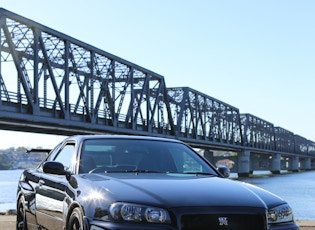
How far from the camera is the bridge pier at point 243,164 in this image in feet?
400

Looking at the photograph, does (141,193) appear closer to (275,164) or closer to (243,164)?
(243,164)

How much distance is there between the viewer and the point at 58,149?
23.2ft

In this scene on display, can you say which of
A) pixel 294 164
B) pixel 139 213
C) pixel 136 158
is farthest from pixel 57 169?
pixel 294 164

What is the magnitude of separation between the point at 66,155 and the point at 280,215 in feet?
8.66

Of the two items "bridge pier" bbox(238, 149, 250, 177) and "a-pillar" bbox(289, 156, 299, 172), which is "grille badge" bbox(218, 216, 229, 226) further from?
"a-pillar" bbox(289, 156, 299, 172)

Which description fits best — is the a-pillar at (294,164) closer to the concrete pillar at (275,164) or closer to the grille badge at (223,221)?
the concrete pillar at (275,164)

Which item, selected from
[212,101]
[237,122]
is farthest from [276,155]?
[212,101]

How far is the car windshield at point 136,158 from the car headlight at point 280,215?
46.1 inches

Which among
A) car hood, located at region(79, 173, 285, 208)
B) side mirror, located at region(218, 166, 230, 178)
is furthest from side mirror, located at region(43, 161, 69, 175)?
side mirror, located at region(218, 166, 230, 178)

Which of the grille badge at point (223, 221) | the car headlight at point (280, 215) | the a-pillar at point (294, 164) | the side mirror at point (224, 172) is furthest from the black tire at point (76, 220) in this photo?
the a-pillar at point (294, 164)

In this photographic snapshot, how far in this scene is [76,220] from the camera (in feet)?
17.0

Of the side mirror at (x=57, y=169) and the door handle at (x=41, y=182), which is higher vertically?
the side mirror at (x=57, y=169)

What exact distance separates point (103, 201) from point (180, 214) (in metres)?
0.68

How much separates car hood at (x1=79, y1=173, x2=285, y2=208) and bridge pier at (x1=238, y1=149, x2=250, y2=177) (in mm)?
118113
